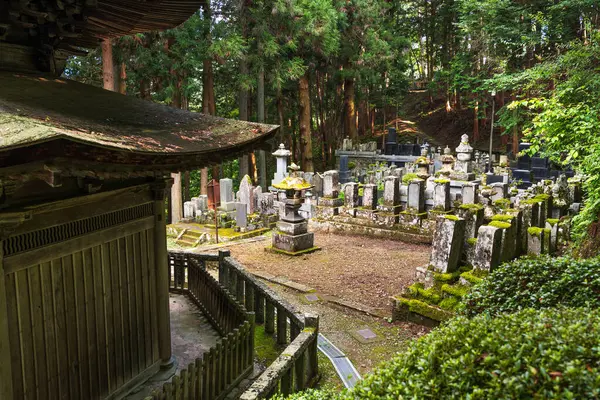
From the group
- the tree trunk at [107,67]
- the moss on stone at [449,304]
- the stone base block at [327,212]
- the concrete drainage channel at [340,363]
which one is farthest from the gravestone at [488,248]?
the tree trunk at [107,67]

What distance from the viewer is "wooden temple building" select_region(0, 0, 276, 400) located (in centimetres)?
436

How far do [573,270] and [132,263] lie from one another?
18.5 feet

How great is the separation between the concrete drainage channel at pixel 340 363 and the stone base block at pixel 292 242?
245 inches

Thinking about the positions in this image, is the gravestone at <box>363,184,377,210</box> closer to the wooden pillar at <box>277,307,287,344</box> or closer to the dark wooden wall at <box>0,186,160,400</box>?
the wooden pillar at <box>277,307,287,344</box>

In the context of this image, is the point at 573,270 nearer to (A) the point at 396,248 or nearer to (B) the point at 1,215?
(B) the point at 1,215

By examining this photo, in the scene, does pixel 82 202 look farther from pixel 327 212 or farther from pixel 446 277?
pixel 327 212

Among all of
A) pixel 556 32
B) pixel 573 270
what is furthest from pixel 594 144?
pixel 556 32

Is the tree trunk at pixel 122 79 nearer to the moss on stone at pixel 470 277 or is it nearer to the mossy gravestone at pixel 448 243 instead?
the mossy gravestone at pixel 448 243

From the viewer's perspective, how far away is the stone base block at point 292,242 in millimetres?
14953

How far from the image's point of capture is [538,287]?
607 centimetres

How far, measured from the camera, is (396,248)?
15.8m

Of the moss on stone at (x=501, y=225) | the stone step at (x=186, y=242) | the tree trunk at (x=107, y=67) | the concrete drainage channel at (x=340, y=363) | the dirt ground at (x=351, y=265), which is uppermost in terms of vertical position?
the tree trunk at (x=107, y=67)

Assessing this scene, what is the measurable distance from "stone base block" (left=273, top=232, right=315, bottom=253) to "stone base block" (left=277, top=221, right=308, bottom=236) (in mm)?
128

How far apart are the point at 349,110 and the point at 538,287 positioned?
96.9 ft
